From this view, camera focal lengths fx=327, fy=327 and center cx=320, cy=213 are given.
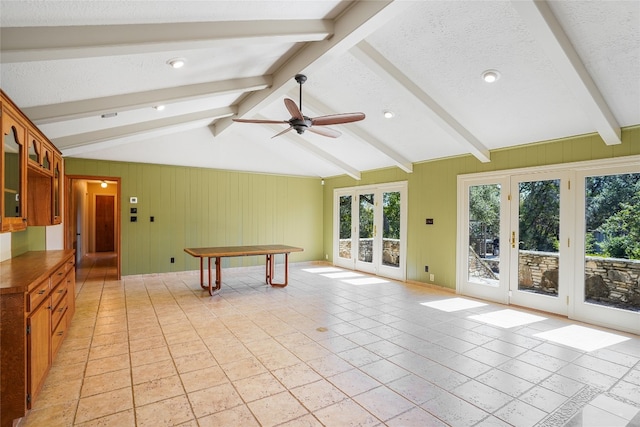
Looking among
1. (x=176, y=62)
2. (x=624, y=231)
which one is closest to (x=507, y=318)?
(x=624, y=231)

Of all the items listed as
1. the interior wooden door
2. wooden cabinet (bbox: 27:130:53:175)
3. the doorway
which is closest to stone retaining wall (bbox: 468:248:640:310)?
wooden cabinet (bbox: 27:130:53:175)

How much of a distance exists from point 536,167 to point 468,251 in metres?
1.65

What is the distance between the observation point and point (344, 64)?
153 inches

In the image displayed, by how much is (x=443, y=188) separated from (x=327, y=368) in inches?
160

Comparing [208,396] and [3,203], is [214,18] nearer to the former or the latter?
[3,203]

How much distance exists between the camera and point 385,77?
369 cm

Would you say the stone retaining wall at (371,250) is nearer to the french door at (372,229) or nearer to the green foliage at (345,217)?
the french door at (372,229)

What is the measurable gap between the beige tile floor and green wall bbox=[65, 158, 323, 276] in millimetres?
2019

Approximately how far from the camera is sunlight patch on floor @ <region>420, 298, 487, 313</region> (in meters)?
4.68

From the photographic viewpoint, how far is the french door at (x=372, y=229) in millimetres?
6676

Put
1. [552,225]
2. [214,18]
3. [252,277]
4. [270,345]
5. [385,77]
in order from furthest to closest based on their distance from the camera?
1. [252,277]
2. [552,225]
3. [385,77]
4. [270,345]
5. [214,18]

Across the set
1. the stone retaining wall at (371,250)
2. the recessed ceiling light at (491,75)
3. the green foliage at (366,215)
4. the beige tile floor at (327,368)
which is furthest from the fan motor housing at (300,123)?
→ the green foliage at (366,215)

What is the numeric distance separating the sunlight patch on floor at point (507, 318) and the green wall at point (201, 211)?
5027mm

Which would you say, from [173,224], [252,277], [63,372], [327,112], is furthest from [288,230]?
[63,372]
